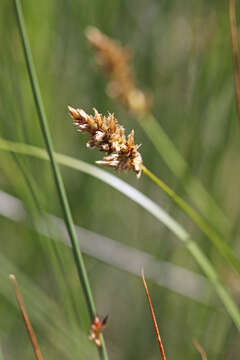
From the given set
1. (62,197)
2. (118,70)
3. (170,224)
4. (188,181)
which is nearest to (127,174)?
(188,181)

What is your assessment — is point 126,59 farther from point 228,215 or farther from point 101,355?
point 228,215

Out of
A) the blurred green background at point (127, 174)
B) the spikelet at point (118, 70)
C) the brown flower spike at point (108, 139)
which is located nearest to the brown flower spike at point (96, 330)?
the brown flower spike at point (108, 139)

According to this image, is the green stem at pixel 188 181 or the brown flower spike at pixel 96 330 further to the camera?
the green stem at pixel 188 181

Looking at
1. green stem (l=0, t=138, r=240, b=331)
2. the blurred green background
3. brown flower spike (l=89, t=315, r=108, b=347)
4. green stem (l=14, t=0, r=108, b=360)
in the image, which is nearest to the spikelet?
the blurred green background

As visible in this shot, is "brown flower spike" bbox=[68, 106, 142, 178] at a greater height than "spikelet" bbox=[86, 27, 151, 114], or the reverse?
"spikelet" bbox=[86, 27, 151, 114]

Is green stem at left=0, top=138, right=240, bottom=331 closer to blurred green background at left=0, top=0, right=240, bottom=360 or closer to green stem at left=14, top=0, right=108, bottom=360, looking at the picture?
green stem at left=14, top=0, right=108, bottom=360

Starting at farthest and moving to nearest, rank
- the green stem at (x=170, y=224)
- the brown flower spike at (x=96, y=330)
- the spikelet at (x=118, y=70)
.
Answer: the spikelet at (x=118, y=70) → the green stem at (x=170, y=224) → the brown flower spike at (x=96, y=330)

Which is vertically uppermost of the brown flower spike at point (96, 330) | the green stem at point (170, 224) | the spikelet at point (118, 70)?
the spikelet at point (118, 70)

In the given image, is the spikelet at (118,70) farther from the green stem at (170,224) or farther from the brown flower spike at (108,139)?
the brown flower spike at (108,139)

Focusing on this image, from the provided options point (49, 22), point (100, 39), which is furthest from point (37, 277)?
point (100, 39)
